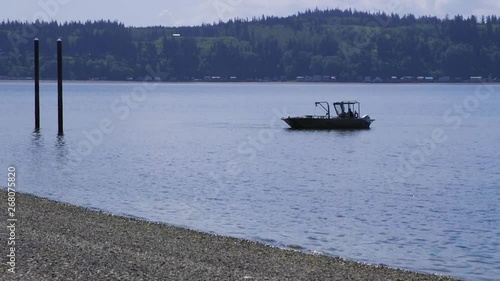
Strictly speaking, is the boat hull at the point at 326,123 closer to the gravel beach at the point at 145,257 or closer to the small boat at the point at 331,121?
the small boat at the point at 331,121

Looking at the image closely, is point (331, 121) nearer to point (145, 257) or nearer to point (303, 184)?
point (303, 184)

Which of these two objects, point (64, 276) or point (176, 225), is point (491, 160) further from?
point (64, 276)

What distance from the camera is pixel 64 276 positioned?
1593cm

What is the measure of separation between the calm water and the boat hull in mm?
708

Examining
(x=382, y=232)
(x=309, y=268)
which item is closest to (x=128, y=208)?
(x=382, y=232)

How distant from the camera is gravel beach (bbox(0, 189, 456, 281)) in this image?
655 inches

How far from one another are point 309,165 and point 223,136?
26761mm

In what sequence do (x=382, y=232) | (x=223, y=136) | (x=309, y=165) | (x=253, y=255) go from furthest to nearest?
(x=223, y=136) → (x=309, y=165) → (x=382, y=232) → (x=253, y=255)

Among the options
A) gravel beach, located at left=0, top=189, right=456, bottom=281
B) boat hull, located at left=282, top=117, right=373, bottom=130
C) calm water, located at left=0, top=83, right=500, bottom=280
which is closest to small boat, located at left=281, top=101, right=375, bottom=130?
boat hull, located at left=282, top=117, right=373, bottom=130

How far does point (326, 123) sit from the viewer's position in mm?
78812

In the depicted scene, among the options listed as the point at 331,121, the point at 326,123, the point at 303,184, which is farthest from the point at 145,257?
the point at 326,123

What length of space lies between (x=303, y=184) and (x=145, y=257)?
24.8 m

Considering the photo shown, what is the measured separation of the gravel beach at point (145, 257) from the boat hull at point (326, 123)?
53.3m

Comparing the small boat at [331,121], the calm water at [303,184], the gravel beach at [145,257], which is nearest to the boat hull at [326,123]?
the small boat at [331,121]
